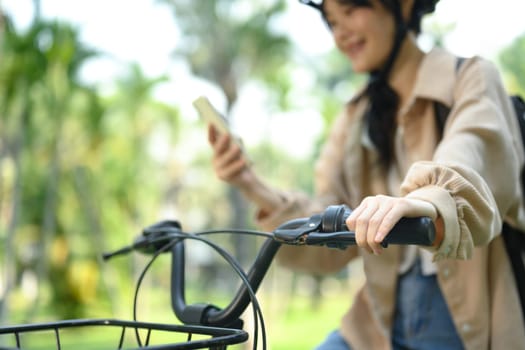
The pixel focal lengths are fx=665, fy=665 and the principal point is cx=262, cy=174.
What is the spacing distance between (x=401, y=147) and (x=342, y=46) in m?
0.33

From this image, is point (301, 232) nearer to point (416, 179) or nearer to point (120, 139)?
point (416, 179)

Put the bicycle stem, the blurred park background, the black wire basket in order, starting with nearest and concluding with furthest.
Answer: the black wire basket
the bicycle stem
the blurred park background

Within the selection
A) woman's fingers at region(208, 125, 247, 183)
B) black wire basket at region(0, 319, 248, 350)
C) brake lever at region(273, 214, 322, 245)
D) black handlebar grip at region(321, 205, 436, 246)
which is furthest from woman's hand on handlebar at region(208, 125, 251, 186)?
black handlebar grip at region(321, 205, 436, 246)

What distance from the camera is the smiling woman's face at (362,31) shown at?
5.91 feet

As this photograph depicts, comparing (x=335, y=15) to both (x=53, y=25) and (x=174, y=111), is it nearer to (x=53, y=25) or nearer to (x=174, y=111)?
(x=53, y=25)

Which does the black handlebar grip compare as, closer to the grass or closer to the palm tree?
the grass

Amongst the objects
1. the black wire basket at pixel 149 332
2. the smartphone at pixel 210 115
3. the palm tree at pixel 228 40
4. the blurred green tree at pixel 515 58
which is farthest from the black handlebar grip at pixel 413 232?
the blurred green tree at pixel 515 58

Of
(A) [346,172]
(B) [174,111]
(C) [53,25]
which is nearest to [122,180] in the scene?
(B) [174,111]

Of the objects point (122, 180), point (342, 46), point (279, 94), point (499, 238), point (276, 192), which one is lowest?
point (499, 238)

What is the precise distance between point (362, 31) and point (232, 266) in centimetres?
92

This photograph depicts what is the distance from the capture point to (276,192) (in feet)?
6.26

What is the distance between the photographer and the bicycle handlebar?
987 millimetres

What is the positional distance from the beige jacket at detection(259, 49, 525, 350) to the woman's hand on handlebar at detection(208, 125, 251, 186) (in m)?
0.14

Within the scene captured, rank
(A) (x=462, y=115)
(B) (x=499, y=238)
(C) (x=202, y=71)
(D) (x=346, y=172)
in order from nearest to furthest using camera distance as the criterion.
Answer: (A) (x=462, y=115)
(B) (x=499, y=238)
(D) (x=346, y=172)
(C) (x=202, y=71)
